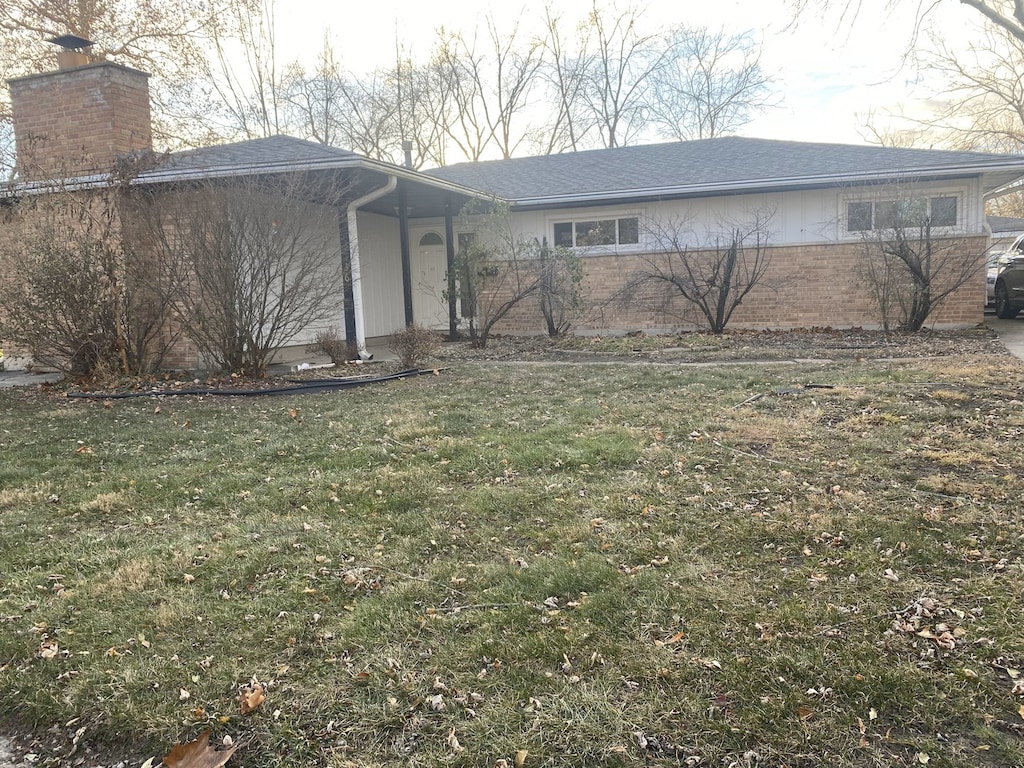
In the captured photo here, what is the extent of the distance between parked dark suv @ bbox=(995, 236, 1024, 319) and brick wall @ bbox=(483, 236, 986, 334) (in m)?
2.45

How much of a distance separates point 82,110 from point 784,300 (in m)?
12.5

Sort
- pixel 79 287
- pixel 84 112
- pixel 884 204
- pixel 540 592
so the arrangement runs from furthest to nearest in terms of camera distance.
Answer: pixel 884 204 → pixel 84 112 → pixel 79 287 → pixel 540 592

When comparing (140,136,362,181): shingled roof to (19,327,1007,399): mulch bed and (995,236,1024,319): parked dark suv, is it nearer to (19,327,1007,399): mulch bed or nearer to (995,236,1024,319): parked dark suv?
(19,327,1007,399): mulch bed

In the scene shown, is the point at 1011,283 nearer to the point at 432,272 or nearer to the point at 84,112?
the point at 432,272

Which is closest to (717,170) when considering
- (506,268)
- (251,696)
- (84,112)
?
(506,268)

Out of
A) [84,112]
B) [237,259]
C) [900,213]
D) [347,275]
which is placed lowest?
[347,275]

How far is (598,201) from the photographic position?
14508 millimetres

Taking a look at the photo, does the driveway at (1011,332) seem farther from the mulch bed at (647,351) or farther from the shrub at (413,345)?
the shrub at (413,345)

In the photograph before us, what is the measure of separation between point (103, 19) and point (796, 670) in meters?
24.2

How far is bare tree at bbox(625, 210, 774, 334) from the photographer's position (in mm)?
13258

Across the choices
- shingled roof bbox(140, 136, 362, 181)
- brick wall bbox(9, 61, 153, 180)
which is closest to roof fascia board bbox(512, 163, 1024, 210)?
shingled roof bbox(140, 136, 362, 181)

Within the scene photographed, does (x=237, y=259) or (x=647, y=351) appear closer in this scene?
(x=237, y=259)

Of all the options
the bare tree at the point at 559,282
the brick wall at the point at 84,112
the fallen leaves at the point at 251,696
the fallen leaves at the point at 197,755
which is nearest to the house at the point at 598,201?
the brick wall at the point at 84,112

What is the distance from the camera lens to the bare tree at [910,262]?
38.4 feet
